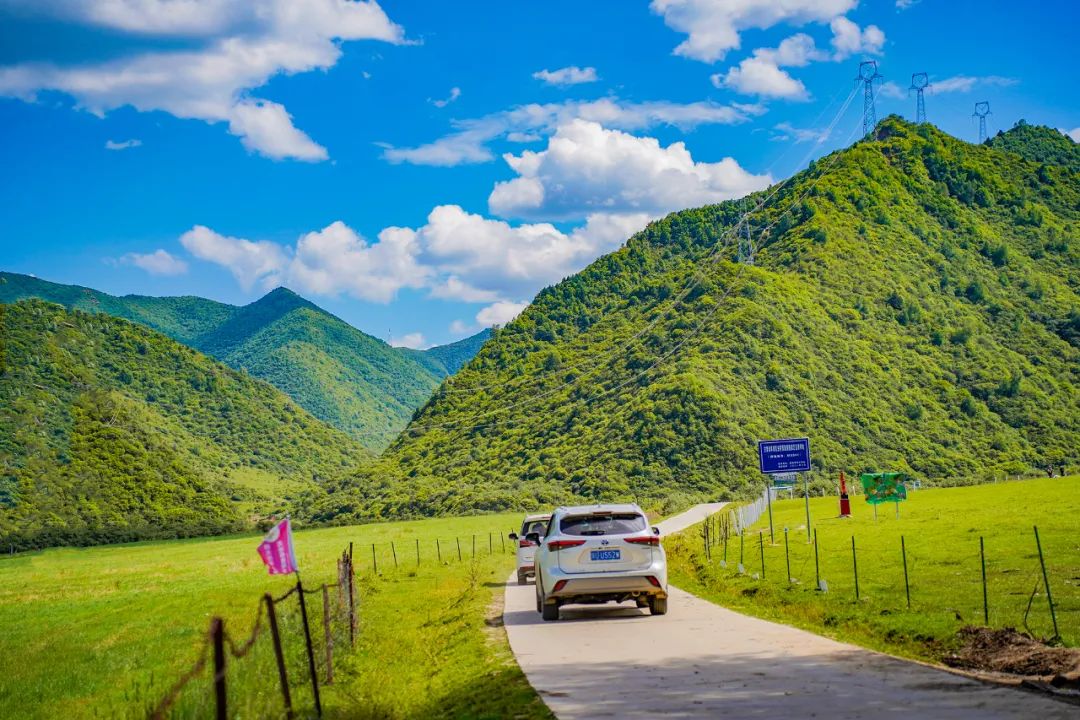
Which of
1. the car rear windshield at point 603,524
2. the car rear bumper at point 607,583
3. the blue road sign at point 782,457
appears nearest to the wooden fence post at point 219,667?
the car rear bumper at point 607,583

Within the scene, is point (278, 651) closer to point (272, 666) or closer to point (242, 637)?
point (272, 666)

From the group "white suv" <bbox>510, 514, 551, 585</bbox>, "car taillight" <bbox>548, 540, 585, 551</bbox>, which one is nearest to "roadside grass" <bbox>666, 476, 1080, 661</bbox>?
"car taillight" <bbox>548, 540, 585, 551</bbox>

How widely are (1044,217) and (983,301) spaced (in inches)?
1293

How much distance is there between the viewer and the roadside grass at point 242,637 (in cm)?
1209

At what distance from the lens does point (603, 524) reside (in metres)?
18.7

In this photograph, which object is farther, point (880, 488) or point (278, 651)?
point (880, 488)

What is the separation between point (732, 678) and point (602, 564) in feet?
21.4

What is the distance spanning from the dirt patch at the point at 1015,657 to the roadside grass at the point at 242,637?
5.02 m

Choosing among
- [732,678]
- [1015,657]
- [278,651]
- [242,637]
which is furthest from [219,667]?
A: [242,637]

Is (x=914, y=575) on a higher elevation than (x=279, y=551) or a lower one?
lower

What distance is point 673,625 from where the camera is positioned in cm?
1723

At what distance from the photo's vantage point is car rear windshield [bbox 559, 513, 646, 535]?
1850 centimetres

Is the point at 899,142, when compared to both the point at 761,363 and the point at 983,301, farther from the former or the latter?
the point at 761,363

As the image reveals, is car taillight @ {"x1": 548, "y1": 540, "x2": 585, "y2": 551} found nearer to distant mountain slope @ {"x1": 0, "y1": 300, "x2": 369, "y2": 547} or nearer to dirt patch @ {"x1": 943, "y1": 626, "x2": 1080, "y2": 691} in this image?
dirt patch @ {"x1": 943, "y1": 626, "x2": 1080, "y2": 691}
